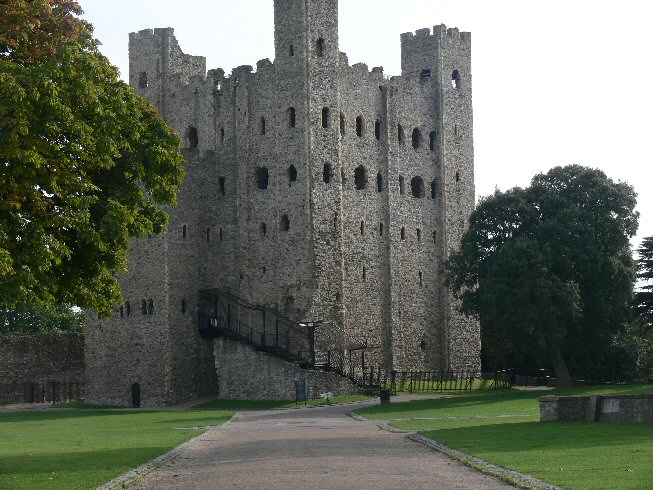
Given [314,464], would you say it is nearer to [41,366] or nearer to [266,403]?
[266,403]

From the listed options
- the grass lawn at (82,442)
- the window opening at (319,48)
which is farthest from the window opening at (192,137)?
the grass lawn at (82,442)

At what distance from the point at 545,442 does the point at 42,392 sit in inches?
1688

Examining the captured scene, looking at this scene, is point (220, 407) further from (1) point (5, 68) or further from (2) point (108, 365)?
(1) point (5, 68)

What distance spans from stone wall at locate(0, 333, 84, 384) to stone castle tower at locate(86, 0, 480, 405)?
274 inches

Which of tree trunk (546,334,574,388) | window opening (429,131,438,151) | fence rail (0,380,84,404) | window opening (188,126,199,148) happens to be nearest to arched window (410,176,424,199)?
window opening (429,131,438,151)

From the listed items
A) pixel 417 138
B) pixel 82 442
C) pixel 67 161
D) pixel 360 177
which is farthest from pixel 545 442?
pixel 417 138

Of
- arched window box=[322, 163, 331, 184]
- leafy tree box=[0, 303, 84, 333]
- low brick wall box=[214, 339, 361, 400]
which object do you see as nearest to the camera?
low brick wall box=[214, 339, 361, 400]

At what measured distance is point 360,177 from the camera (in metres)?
60.4

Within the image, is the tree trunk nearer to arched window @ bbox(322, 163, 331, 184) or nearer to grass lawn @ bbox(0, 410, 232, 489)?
arched window @ bbox(322, 163, 331, 184)

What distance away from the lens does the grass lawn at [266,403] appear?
48406mm

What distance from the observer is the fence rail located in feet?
198

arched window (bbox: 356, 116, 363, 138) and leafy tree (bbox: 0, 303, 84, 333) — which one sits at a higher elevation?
arched window (bbox: 356, 116, 363, 138)

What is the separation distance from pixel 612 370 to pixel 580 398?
3198 centimetres

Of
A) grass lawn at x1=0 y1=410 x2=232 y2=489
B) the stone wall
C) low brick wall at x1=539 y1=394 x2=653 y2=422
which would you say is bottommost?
grass lawn at x1=0 y1=410 x2=232 y2=489
